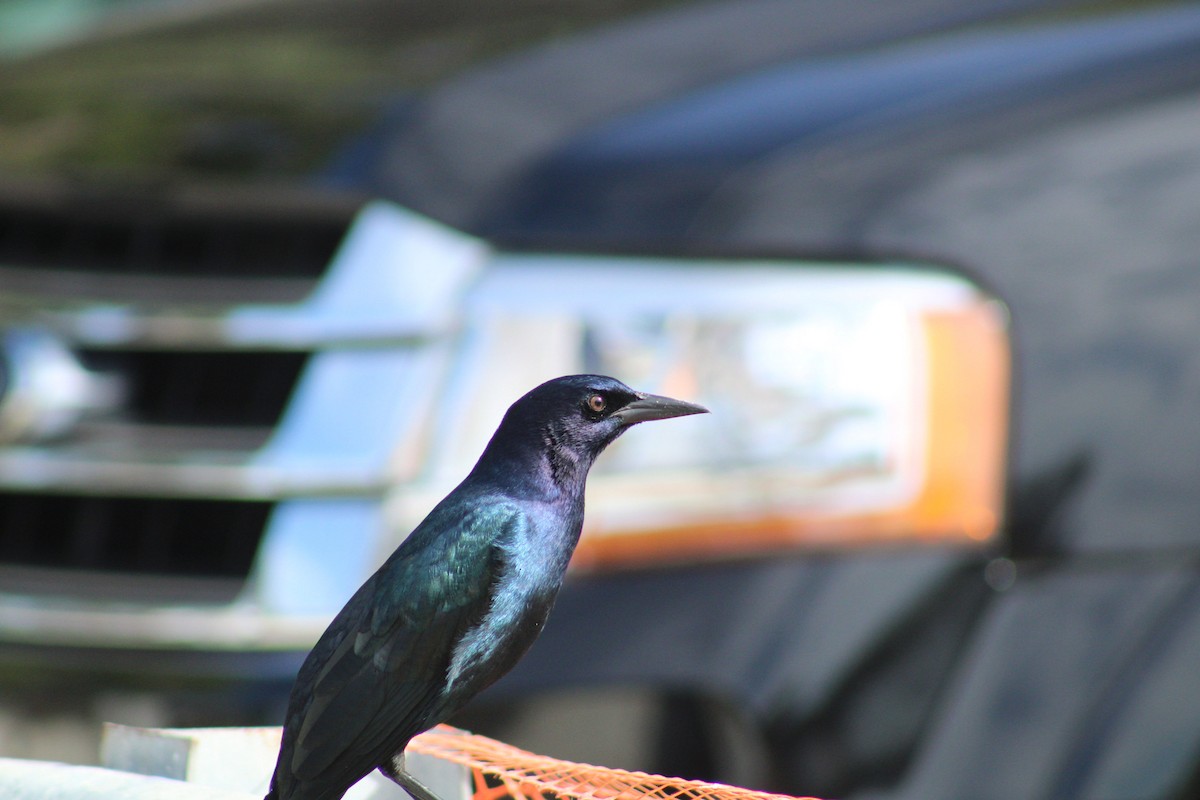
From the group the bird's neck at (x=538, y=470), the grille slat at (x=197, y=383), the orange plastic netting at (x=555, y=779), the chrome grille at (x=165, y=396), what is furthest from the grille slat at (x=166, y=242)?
the bird's neck at (x=538, y=470)

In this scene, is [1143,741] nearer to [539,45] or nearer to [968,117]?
[968,117]

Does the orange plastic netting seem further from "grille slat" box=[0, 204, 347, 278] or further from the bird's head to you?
"grille slat" box=[0, 204, 347, 278]

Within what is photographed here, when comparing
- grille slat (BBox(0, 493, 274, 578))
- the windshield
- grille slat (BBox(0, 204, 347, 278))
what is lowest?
grille slat (BBox(0, 493, 274, 578))

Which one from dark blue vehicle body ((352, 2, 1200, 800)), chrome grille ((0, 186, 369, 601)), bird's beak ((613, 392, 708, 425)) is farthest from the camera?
chrome grille ((0, 186, 369, 601))

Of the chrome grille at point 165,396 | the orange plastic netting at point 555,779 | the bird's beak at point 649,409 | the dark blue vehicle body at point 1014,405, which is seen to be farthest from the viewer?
the chrome grille at point 165,396

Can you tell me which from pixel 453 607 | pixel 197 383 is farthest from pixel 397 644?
pixel 197 383

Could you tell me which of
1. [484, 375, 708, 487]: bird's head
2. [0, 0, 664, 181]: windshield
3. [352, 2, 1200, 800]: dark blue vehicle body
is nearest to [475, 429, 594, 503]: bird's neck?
[484, 375, 708, 487]: bird's head

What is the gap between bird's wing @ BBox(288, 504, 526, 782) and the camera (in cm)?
116

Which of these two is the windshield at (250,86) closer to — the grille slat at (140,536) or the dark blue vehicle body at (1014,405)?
the dark blue vehicle body at (1014,405)

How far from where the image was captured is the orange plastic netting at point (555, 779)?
132 cm

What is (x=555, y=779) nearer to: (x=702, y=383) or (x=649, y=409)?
(x=649, y=409)

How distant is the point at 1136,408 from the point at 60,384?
162 centimetres

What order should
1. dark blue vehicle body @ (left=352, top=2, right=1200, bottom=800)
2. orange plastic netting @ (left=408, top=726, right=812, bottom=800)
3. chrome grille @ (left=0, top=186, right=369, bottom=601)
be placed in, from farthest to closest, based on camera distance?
chrome grille @ (left=0, top=186, right=369, bottom=601) < dark blue vehicle body @ (left=352, top=2, right=1200, bottom=800) < orange plastic netting @ (left=408, top=726, right=812, bottom=800)

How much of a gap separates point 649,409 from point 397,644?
252mm
